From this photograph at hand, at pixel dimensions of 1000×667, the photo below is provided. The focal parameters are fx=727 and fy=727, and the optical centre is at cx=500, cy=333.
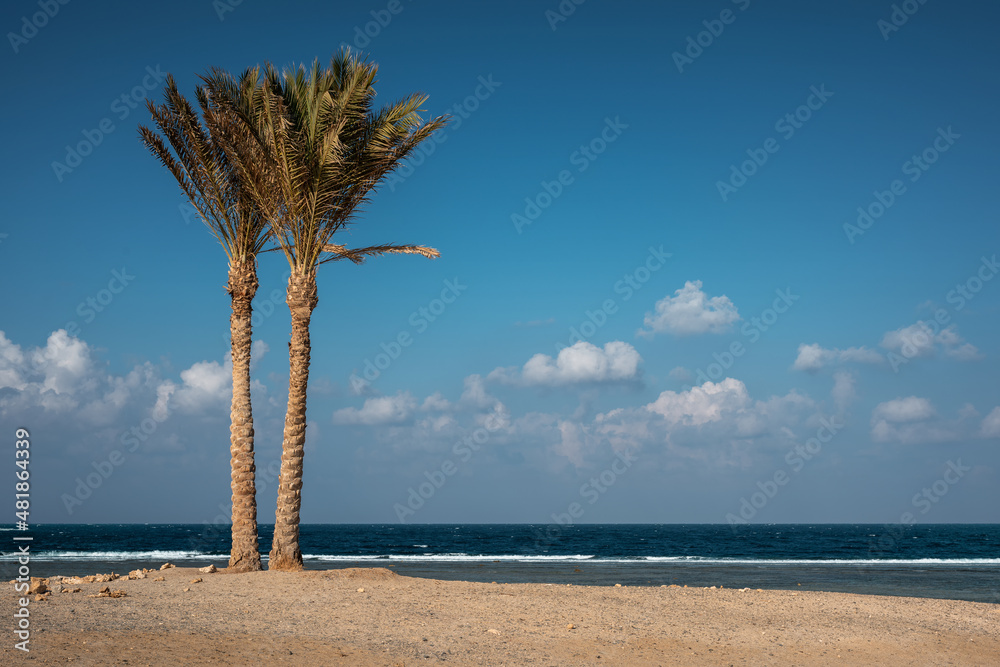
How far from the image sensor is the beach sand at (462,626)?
8.44 meters

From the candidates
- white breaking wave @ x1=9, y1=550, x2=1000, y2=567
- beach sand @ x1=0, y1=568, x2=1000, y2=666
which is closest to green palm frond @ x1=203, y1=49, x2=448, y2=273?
beach sand @ x1=0, y1=568, x2=1000, y2=666

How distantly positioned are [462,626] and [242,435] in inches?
297

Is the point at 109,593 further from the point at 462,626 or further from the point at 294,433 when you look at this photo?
the point at 462,626

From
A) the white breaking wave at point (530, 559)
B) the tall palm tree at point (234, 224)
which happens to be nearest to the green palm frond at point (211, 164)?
the tall palm tree at point (234, 224)

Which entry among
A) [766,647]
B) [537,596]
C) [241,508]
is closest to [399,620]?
[537,596]

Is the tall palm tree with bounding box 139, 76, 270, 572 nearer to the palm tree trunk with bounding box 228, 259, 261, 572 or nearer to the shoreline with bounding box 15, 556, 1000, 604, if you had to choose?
the palm tree trunk with bounding box 228, 259, 261, 572

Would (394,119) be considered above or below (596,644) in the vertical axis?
above

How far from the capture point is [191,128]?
1555 centimetres

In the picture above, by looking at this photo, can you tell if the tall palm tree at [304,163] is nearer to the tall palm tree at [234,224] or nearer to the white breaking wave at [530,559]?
the tall palm tree at [234,224]

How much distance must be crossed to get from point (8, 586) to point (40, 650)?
5.97 meters

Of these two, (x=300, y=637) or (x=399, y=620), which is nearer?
(x=300, y=637)

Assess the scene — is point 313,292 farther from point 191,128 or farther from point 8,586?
point 8,586

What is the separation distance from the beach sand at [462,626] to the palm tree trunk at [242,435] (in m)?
1.15

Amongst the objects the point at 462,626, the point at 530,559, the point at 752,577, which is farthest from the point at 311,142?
the point at 530,559
